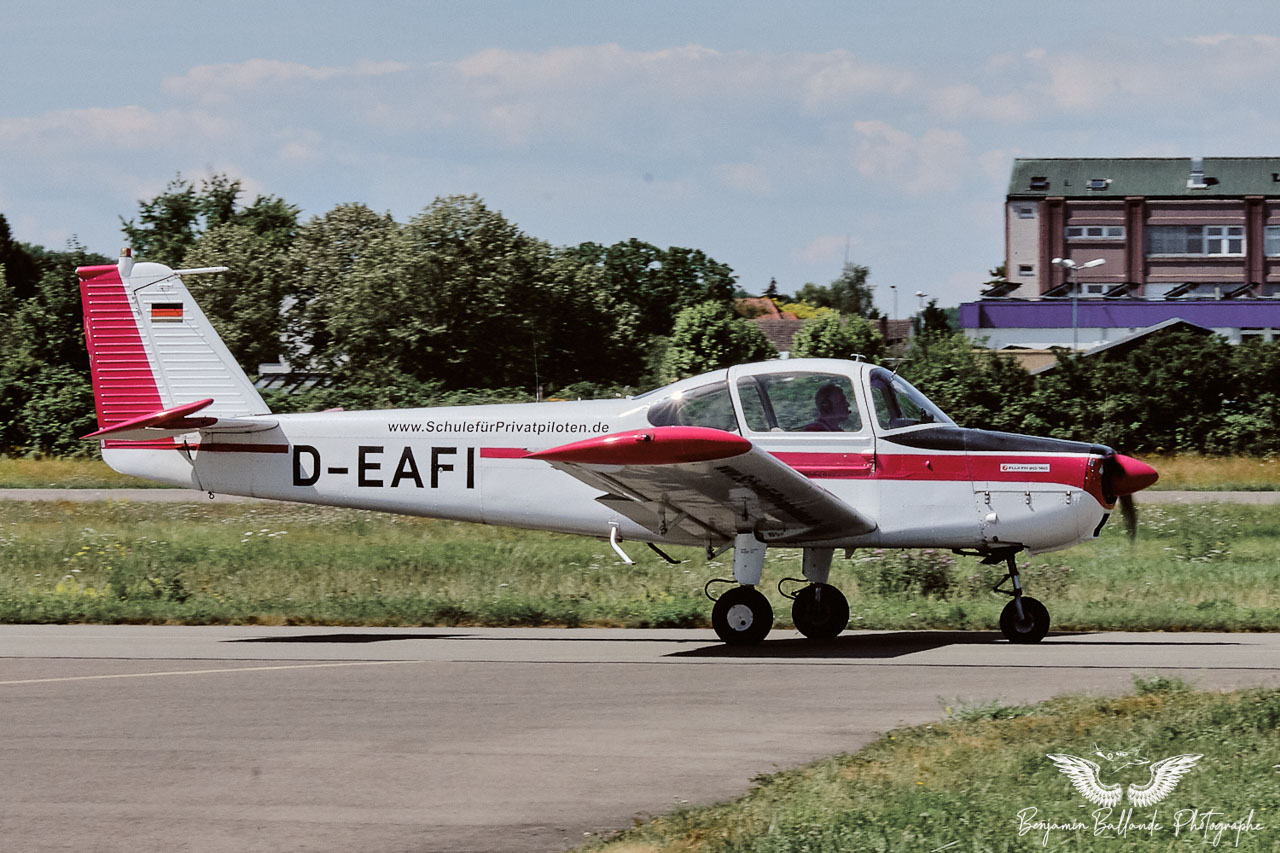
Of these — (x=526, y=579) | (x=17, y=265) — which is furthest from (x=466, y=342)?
(x=526, y=579)

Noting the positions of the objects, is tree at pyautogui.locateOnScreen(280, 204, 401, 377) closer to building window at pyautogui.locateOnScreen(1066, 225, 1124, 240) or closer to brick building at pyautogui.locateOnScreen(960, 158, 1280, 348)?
brick building at pyautogui.locateOnScreen(960, 158, 1280, 348)

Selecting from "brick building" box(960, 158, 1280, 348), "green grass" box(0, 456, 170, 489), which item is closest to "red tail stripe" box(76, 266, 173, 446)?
"green grass" box(0, 456, 170, 489)

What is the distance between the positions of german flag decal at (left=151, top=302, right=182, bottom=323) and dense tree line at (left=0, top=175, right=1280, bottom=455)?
64.6ft

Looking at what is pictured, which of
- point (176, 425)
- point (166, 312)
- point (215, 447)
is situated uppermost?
point (166, 312)

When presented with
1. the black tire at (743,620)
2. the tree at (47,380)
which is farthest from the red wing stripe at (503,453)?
the tree at (47,380)

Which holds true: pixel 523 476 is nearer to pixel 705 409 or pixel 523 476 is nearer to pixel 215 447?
pixel 705 409

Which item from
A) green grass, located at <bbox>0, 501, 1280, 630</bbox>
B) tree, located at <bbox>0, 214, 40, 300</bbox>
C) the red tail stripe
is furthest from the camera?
tree, located at <bbox>0, 214, 40, 300</bbox>

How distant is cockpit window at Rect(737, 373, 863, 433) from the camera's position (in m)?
11.3

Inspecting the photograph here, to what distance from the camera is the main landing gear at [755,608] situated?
37.1 ft

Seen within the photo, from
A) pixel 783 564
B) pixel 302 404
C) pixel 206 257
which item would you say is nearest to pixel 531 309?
pixel 206 257

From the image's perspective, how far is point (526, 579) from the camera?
16062 mm

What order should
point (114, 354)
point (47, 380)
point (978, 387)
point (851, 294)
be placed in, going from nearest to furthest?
point (114, 354), point (978, 387), point (47, 380), point (851, 294)

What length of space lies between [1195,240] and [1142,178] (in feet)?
14.4

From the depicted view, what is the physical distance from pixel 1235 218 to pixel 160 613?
7473 centimetres
